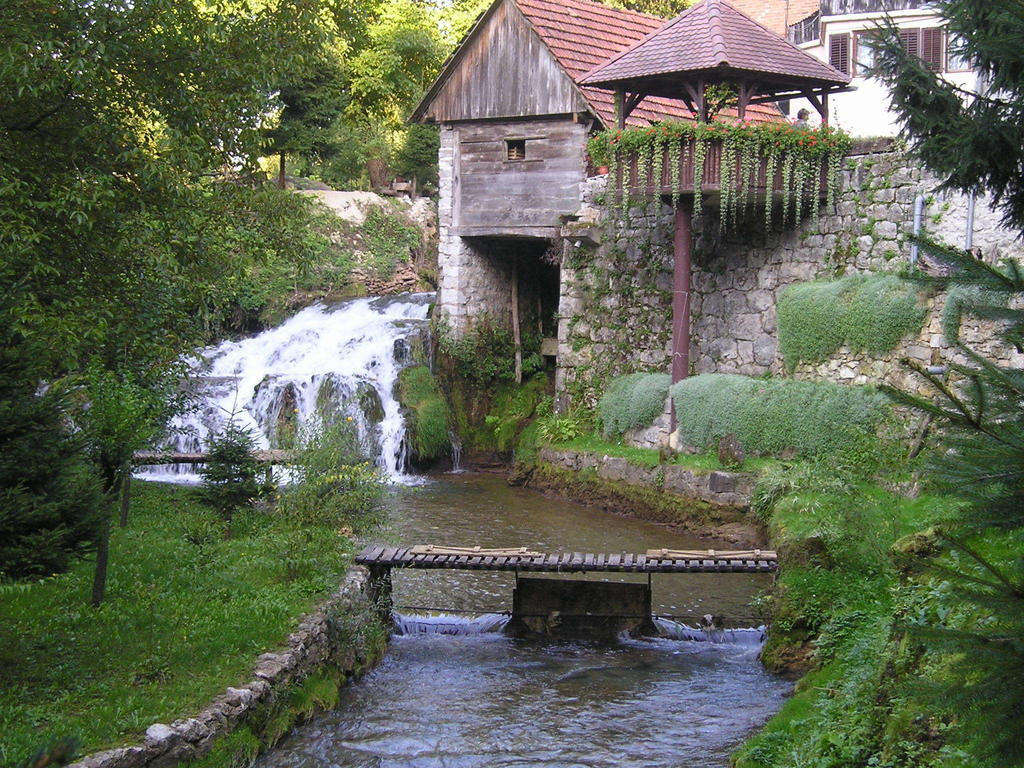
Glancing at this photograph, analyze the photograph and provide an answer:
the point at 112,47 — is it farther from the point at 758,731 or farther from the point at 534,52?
the point at 534,52

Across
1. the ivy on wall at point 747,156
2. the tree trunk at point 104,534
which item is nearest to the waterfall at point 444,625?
the tree trunk at point 104,534

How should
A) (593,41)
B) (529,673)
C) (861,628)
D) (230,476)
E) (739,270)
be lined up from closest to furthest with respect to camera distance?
1. (861,628)
2. (529,673)
3. (230,476)
4. (739,270)
5. (593,41)

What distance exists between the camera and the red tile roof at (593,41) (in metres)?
19.0

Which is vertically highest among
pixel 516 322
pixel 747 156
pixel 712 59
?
pixel 712 59

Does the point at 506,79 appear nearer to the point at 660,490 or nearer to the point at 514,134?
the point at 514,134

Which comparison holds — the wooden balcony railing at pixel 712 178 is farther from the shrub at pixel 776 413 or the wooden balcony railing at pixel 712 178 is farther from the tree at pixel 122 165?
the tree at pixel 122 165

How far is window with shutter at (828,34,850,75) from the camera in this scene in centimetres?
2995

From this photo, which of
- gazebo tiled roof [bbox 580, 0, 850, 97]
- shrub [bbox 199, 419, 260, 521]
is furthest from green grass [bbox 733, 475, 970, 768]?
gazebo tiled roof [bbox 580, 0, 850, 97]

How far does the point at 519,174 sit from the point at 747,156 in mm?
5385

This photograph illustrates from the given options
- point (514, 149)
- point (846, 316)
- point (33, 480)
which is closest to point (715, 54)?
point (846, 316)

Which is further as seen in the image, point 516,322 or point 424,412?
point 516,322

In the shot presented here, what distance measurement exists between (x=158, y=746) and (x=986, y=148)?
620 centimetres

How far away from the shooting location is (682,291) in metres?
16.5

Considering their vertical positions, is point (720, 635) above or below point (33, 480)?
below
